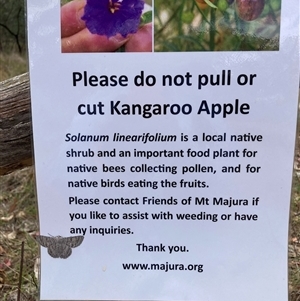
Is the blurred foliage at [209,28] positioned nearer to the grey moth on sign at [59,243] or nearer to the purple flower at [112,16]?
the purple flower at [112,16]

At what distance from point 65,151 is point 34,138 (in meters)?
0.08

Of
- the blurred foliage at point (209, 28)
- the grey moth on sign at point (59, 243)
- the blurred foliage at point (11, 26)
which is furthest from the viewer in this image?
the blurred foliage at point (11, 26)

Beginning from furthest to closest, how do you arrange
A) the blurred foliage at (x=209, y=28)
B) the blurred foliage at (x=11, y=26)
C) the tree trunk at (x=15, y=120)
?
the blurred foliage at (x=11, y=26)
the tree trunk at (x=15, y=120)
the blurred foliage at (x=209, y=28)

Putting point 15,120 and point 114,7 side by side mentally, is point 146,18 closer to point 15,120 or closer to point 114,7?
point 114,7

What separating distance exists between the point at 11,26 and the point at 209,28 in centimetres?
481

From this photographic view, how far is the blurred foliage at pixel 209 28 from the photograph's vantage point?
3.18 feet

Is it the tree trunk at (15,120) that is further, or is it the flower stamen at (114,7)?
the tree trunk at (15,120)

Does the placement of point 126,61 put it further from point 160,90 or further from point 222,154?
point 222,154

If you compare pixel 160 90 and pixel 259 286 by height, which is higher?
pixel 160 90

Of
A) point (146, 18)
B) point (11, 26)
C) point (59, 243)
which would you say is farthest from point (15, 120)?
point (11, 26)

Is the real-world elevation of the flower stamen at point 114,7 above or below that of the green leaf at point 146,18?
above

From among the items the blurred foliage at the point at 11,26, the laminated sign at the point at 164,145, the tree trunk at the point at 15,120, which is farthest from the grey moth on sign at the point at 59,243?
the blurred foliage at the point at 11,26

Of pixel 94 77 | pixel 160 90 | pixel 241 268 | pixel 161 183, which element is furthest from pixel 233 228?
pixel 94 77

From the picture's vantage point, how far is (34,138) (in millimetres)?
1051
